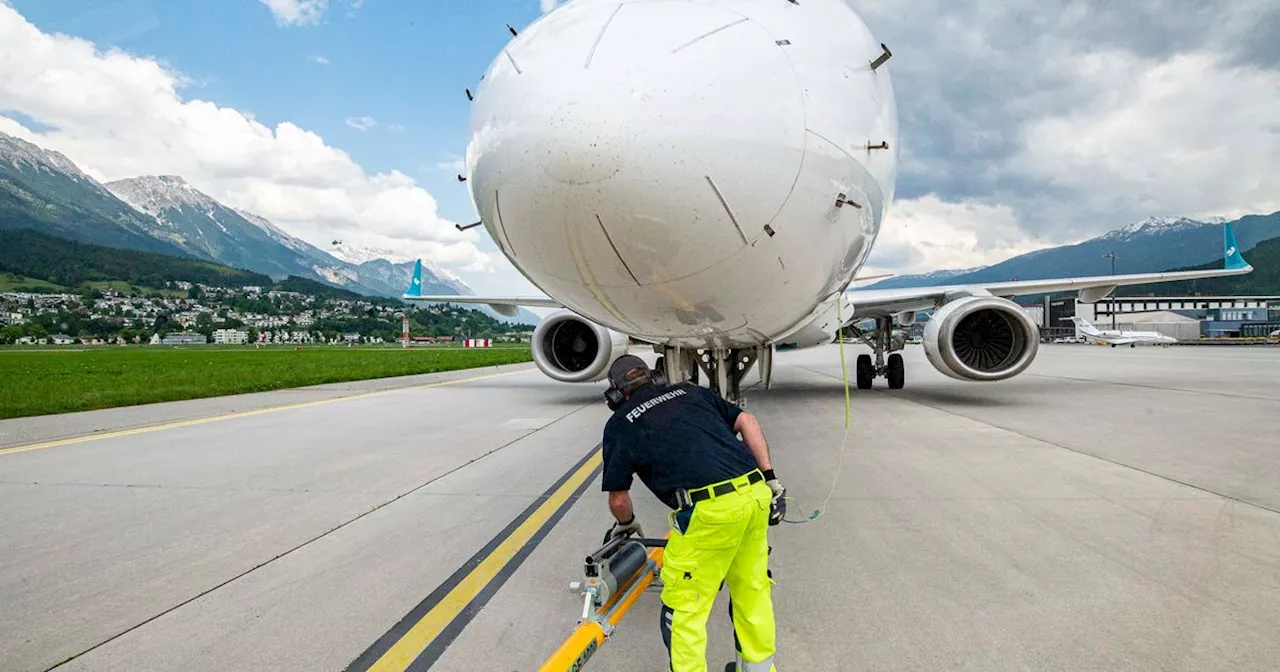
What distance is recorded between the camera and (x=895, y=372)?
12.9 meters

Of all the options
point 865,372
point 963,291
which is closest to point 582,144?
point 963,291

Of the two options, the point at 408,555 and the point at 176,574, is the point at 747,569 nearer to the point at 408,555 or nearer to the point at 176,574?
the point at 408,555

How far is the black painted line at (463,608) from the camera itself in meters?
2.41

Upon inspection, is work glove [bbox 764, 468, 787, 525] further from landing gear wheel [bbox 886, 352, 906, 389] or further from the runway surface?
Answer: landing gear wheel [bbox 886, 352, 906, 389]

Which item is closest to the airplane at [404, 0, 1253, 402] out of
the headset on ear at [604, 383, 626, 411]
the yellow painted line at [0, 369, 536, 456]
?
the headset on ear at [604, 383, 626, 411]

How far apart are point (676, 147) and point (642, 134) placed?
0.41ft

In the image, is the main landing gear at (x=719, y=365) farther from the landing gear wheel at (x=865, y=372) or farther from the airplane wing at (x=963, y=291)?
the landing gear wheel at (x=865, y=372)

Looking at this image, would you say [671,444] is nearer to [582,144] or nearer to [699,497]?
[699,497]

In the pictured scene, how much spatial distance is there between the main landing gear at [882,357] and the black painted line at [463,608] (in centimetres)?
940

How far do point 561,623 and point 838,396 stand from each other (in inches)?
402

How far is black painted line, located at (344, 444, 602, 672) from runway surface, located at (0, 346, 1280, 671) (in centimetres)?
2

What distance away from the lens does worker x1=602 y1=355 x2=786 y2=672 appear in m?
2.19

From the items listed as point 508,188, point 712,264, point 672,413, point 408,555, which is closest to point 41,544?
point 408,555

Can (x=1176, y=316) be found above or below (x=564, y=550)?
above
